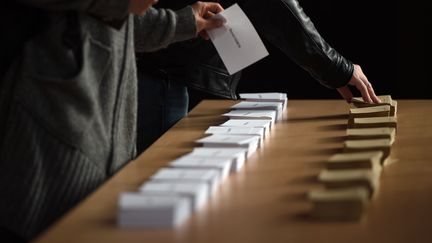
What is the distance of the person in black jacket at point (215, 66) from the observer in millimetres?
2773

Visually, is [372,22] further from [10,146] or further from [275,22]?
[10,146]

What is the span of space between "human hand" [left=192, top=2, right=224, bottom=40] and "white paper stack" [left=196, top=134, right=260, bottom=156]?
1.36 feet

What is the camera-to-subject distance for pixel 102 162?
1937mm

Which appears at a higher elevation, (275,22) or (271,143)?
(275,22)

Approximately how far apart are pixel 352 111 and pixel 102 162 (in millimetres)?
926

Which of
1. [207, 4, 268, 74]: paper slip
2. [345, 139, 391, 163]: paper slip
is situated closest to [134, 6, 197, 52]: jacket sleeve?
[207, 4, 268, 74]: paper slip

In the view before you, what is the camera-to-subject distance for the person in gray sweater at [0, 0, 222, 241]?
1809 mm

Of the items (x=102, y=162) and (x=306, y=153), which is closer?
(x=102, y=162)

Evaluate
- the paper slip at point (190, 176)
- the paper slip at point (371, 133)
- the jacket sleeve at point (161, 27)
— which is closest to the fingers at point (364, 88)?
the paper slip at point (371, 133)

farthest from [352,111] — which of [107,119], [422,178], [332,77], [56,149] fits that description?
[56,149]

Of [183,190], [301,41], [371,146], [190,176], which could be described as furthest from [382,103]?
[183,190]

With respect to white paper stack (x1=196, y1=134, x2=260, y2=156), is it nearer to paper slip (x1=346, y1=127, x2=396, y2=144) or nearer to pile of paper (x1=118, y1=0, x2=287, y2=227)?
pile of paper (x1=118, y1=0, x2=287, y2=227)

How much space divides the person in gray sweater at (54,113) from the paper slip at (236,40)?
0.65m

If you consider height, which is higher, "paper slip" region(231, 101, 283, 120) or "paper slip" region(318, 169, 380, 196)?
"paper slip" region(318, 169, 380, 196)
